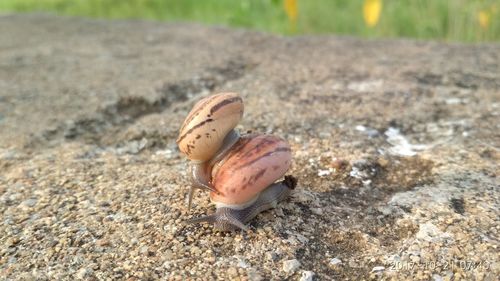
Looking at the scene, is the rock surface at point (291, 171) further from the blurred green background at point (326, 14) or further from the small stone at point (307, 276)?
the blurred green background at point (326, 14)

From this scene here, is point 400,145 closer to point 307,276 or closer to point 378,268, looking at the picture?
point 378,268

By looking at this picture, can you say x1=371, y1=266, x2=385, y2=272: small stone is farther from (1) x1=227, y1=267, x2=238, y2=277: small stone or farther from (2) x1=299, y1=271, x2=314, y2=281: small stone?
(1) x1=227, y1=267, x2=238, y2=277: small stone

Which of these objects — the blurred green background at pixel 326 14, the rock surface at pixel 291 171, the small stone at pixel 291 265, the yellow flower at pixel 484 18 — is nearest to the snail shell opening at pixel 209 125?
the rock surface at pixel 291 171

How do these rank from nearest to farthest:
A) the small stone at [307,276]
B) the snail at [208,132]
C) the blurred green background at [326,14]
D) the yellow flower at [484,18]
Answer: the small stone at [307,276]
the snail at [208,132]
the yellow flower at [484,18]
the blurred green background at [326,14]

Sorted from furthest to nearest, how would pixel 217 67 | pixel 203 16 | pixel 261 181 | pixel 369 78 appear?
1. pixel 203 16
2. pixel 217 67
3. pixel 369 78
4. pixel 261 181

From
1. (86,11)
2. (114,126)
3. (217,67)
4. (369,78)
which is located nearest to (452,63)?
(369,78)

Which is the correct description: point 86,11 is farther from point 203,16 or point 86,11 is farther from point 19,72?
point 19,72

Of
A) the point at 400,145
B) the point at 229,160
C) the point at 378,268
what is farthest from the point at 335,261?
the point at 400,145
